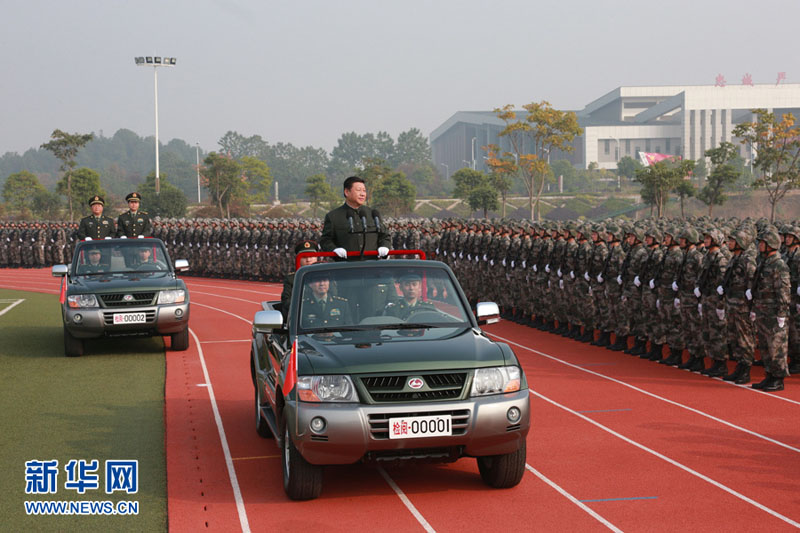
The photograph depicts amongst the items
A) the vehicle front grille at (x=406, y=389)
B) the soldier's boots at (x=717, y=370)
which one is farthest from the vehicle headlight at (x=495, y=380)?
the soldier's boots at (x=717, y=370)

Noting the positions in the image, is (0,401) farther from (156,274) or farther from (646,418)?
(646,418)

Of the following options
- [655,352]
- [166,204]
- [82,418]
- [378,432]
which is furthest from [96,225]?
[166,204]

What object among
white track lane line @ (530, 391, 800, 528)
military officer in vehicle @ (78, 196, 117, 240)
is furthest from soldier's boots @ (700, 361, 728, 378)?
military officer in vehicle @ (78, 196, 117, 240)

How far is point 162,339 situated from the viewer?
17.2 m

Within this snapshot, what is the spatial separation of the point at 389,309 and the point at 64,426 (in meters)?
4.14

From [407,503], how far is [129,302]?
333 inches

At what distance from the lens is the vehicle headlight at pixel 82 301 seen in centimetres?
1415

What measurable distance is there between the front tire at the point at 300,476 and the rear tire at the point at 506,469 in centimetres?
131

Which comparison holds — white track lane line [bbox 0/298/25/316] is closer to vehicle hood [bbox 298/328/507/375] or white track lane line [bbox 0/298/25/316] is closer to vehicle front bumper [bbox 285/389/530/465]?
vehicle hood [bbox 298/328/507/375]

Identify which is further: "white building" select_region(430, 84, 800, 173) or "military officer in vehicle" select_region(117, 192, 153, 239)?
"white building" select_region(430, 84, 800, 173)

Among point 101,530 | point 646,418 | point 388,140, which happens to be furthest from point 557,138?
point 388,140

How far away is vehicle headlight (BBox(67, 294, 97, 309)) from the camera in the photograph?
46.4 ft

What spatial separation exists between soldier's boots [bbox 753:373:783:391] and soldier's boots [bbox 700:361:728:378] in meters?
0.87

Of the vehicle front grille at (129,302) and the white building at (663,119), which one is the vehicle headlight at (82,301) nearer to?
the vehicle front grille at (129,302)
